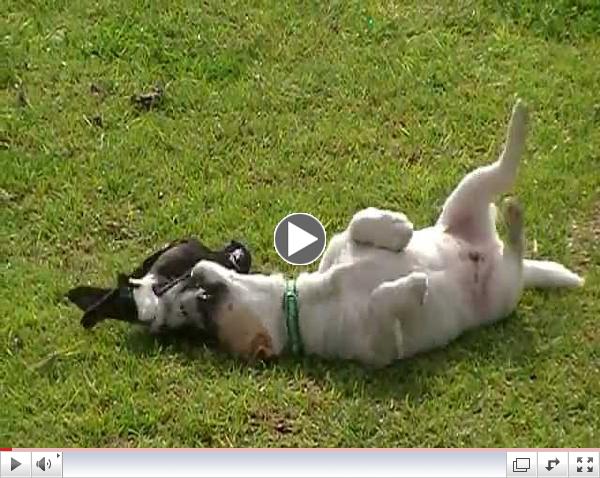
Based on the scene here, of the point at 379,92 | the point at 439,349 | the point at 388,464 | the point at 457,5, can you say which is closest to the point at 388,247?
the point at 439,349

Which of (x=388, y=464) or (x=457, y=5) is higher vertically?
(x=457, y=5)

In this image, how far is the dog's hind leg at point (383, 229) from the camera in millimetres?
3477

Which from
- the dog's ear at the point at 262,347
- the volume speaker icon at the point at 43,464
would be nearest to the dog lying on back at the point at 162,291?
the dog's ear at the point at 262,347

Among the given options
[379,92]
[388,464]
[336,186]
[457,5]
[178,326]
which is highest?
[457,5]

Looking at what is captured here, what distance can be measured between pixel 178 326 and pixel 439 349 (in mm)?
665

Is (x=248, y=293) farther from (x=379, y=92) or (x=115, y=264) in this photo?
(x=379, y=92)

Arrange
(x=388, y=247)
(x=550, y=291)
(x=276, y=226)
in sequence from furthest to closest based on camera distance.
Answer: (x=276, y=226) → (x=550, y=291) → (x=388, y=247)

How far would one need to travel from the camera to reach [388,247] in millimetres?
3496

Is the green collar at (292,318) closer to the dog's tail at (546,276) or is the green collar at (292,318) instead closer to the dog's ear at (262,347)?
the dog's ear at (262,347)

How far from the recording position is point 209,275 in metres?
3.54

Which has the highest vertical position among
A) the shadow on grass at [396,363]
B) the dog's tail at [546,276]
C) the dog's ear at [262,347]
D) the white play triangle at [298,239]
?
the white play triangle at [298,239]

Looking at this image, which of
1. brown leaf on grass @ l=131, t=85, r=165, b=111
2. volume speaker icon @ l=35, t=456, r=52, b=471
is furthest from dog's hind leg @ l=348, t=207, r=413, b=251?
brown leaf on grass @ l=131, t=85, r=165, b=111
